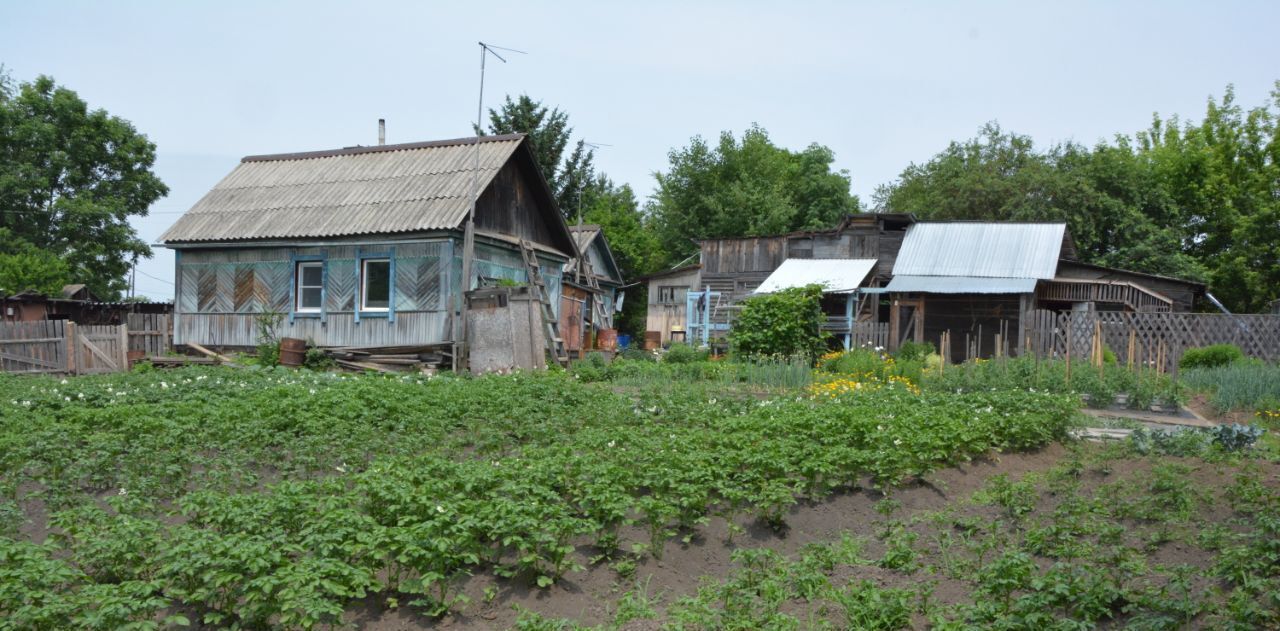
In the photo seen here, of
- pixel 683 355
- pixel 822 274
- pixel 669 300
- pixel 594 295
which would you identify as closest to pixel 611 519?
pixel 683 355

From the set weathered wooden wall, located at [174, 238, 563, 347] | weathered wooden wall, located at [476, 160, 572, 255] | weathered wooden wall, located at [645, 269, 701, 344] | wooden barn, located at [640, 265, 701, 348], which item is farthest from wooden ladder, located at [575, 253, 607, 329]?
weathered wooden wall, located at [645, 269, 701, 344]

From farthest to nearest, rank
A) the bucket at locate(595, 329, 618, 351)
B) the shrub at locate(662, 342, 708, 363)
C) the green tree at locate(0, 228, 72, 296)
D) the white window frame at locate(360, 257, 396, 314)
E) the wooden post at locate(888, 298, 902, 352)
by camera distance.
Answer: the green tree at locate(0, 228, 72, 296) < the wooden post at locate(888, 298, 902, 352) < the bucket at locate(595, 329, 618, 351) < the shrub at locate(662, 342, 708, 363) < the white window frame at locate(360, 257, 396, 314)

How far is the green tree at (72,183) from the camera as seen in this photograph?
37.6 metres

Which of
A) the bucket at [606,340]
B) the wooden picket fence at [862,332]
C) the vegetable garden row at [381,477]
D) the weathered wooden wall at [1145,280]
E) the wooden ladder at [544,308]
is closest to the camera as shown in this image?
the vegetable garden row at [381,477]

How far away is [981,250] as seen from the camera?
30.9 metres

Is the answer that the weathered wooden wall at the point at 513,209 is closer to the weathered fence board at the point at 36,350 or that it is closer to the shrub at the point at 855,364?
the shrub at the point at 855,364

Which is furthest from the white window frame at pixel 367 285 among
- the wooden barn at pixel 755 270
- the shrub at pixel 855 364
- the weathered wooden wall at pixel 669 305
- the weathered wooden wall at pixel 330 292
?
the weathered wooden wall at pixel 669 305

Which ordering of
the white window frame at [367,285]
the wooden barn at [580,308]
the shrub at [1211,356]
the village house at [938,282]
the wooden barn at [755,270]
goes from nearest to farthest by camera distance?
the shrub at [1211,356], the white window frame at [367,285], the wooden barn at [580,308], the village house at [938,282], the wooden barn at [755,270]

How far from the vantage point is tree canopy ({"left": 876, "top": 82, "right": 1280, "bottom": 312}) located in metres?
38.0

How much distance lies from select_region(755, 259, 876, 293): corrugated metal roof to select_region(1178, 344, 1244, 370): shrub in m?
11.3

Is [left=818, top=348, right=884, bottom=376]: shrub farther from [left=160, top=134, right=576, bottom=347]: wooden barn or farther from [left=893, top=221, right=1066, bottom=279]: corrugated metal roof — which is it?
[left=893, top=221, right=1066, bottom=279]: corrugated metal roof

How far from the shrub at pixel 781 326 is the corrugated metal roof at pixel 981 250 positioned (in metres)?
12.7

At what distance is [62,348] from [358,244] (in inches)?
235

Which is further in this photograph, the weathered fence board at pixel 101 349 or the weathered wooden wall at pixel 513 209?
the weathered wooden wall at pixel 513 209
